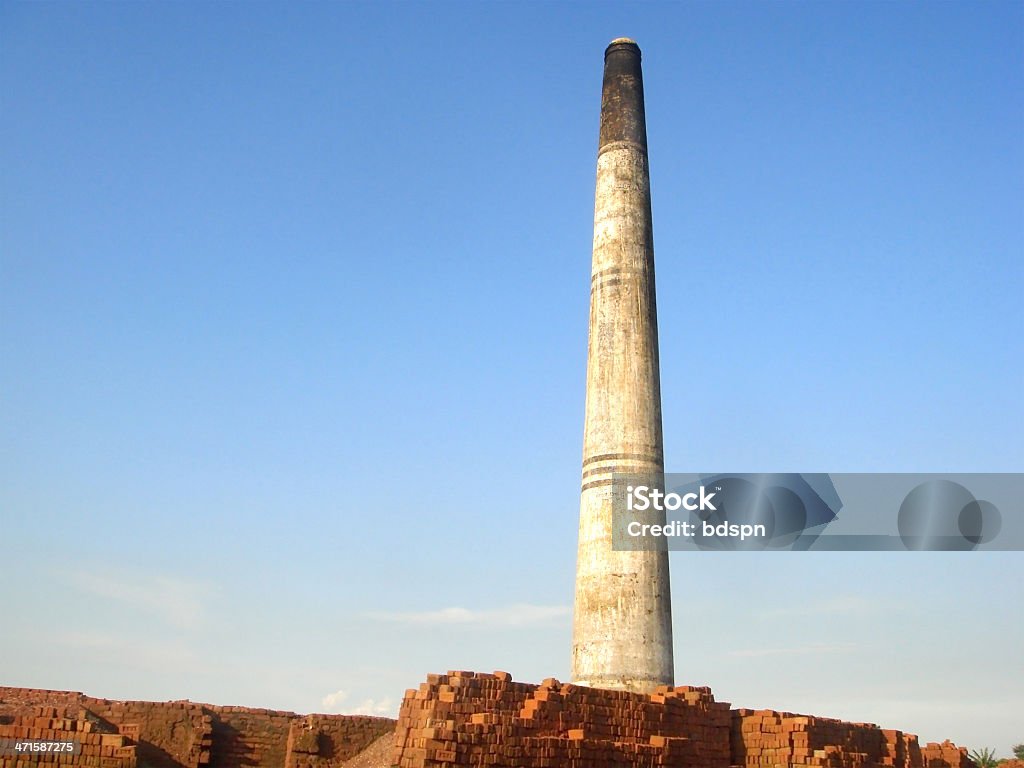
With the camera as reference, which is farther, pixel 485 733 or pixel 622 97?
pixel 622 97

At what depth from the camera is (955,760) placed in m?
19.7

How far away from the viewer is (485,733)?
14.1m

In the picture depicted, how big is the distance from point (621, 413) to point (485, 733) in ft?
24.1

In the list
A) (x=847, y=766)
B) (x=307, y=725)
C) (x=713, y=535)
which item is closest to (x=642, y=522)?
(x=713, y=535)

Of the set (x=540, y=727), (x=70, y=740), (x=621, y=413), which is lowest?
(x=70, y=740)

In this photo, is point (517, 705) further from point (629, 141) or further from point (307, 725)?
point (629, 141)

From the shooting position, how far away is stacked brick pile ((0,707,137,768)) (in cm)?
1462

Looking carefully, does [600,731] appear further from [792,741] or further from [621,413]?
[621,413]

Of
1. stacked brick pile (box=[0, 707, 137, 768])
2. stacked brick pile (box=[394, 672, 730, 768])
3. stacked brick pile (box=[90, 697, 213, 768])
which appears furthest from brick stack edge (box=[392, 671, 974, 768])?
stacked brick pile (box=[90, 697, 213, 768])

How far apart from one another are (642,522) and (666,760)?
4.89 m

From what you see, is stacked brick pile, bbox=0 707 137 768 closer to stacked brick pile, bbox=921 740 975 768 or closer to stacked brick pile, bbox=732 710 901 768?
stacked brick pile, bbox=732 710 901 768

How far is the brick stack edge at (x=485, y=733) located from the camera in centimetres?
1430

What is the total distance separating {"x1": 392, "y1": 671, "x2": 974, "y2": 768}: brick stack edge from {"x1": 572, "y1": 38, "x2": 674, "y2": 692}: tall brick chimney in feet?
5.00

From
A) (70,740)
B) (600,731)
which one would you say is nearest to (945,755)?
(600,731)
